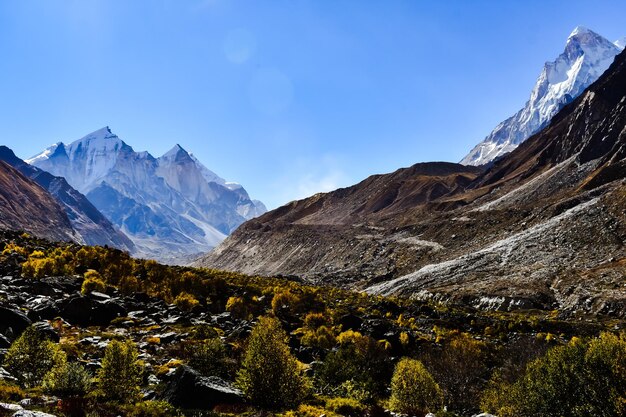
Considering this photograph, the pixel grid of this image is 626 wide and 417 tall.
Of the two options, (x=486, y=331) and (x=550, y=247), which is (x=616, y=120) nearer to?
(x=550, y=247)

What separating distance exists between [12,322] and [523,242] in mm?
92689

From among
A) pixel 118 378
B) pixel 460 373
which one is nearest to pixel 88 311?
pixel 118 378

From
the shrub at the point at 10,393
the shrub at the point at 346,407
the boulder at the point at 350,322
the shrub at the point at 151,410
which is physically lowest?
the shrub at the point at 346,407

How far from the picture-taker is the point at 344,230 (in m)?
190

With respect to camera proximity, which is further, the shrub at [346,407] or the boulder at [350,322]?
the boulder at [350,322]

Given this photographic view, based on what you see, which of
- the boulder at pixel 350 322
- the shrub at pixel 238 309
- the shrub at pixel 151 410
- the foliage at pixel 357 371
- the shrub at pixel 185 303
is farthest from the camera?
the shrub at pixel 238 309

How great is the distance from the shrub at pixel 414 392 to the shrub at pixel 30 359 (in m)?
17.1

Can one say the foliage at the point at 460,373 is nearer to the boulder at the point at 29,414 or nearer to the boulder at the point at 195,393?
the boulder at the point at 195,393

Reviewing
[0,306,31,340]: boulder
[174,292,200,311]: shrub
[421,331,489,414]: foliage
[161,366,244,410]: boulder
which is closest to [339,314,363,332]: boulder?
[421,331,489,414]: foliage

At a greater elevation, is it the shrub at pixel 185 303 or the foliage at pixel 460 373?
the shrub at pixel 185 303

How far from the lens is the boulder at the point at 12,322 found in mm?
24733

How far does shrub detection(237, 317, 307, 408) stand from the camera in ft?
68.9

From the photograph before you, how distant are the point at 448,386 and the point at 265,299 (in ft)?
106

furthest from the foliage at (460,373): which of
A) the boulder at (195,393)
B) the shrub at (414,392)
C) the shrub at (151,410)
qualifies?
the shrub at (151,410)
